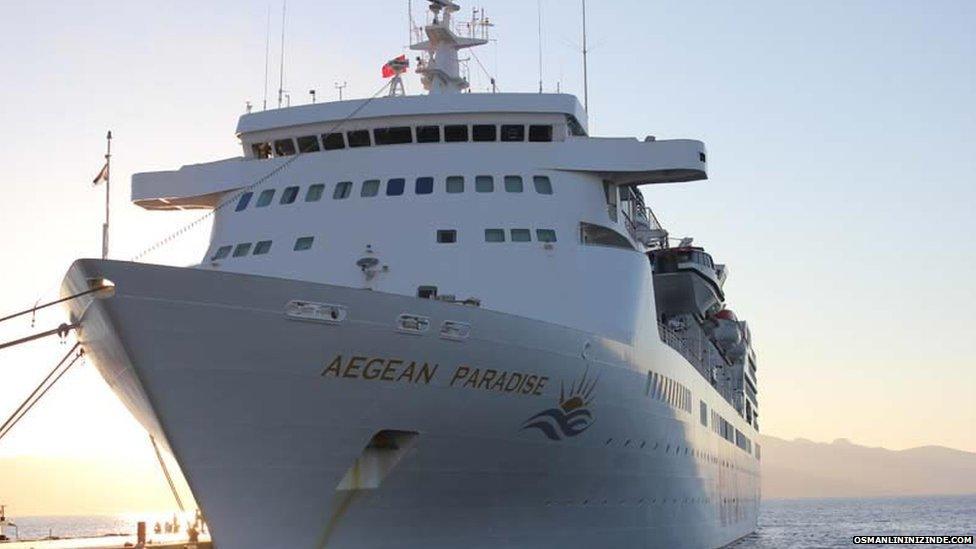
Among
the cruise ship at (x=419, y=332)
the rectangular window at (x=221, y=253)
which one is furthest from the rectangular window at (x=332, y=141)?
the rectangular window at (x=221, y=253)

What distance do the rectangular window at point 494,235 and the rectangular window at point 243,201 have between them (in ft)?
15.7

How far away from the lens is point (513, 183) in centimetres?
2317

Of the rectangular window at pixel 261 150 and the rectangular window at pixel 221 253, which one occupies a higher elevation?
the rectangular window at pixel 261 150

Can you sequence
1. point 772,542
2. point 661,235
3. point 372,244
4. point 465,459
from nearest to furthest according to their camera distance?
point 465,459, point 372,244, point 661,235, point 772,542

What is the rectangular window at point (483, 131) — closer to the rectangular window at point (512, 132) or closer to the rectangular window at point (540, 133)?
the rectangular window at point (512, 132)

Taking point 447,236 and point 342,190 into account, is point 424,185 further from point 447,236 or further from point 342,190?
point 342,190

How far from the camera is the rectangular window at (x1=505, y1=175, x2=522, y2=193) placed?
2303 centimetres

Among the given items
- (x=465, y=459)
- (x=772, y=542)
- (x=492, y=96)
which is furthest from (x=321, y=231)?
(x=772, y=542)

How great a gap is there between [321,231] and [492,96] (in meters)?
4.30

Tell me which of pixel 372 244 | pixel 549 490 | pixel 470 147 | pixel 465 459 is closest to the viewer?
pixel 465 459

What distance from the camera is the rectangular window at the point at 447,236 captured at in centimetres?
2203

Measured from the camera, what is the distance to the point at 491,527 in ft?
61.9

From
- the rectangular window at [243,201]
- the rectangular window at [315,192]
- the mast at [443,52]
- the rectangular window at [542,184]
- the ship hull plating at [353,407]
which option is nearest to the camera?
the ship hull plating at [353,407]

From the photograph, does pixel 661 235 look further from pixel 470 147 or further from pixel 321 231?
pixel 321 231
